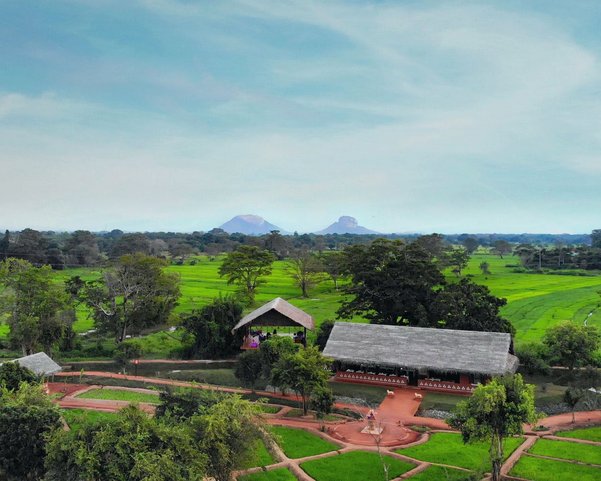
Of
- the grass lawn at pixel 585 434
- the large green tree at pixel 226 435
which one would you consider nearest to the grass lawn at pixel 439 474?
the large green tree at pixel 226 435

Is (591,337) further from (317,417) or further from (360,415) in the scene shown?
(317,417)

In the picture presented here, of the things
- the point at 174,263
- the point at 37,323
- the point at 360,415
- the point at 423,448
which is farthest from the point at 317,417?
the point at 174,263

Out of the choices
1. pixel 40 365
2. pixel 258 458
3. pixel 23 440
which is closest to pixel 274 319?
pixel 40 365

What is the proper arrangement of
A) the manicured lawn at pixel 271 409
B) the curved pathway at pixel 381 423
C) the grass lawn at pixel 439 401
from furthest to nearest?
the grass lawn at pixel 439 401 → the manicured lawn at pixel 271 409 → the curved pathway at pixel 381 423

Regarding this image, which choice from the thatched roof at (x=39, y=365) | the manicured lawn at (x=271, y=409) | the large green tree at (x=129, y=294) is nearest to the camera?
the manicured lawn at (x=271, y=409)

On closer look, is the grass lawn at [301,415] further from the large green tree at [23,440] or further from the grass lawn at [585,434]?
the large green tree at [23,440]

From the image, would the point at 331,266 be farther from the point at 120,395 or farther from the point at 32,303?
the point at 120,395

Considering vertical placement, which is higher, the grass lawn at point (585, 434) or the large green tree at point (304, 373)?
the large green tree at point (304, 373)
